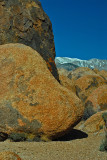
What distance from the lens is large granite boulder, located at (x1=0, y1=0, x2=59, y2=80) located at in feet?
46.4

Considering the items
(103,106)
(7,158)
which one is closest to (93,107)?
(103,106)

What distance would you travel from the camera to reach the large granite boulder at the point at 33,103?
9.66 meters

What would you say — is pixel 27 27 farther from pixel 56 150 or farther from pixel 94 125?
pixel 56 150

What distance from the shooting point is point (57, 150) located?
8438 millimetres

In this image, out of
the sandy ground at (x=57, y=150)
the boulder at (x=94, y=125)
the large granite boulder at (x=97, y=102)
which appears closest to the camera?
the sandy ground at (x=57, y=150)

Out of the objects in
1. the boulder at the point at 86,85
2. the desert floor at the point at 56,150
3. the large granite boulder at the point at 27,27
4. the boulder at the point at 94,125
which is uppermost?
the large granite boulder at the point at 27,27

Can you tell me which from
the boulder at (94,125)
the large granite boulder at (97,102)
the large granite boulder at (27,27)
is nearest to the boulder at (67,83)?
the large granite boulder at (97,102)

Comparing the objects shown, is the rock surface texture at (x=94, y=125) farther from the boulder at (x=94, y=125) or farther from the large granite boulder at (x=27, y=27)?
the large granite boulder at (x=27, y=27)

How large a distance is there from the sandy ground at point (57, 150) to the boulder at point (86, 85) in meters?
12.7

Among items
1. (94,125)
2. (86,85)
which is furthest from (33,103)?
(86,85)

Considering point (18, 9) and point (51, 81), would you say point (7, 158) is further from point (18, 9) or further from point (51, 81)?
point (18, 9)

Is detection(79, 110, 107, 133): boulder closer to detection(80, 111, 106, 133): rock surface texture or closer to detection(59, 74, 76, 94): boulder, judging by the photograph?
detection(80, 111, 106, 133): rock surface texture

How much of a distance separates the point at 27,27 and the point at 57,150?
859 cm

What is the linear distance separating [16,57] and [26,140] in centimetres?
373
